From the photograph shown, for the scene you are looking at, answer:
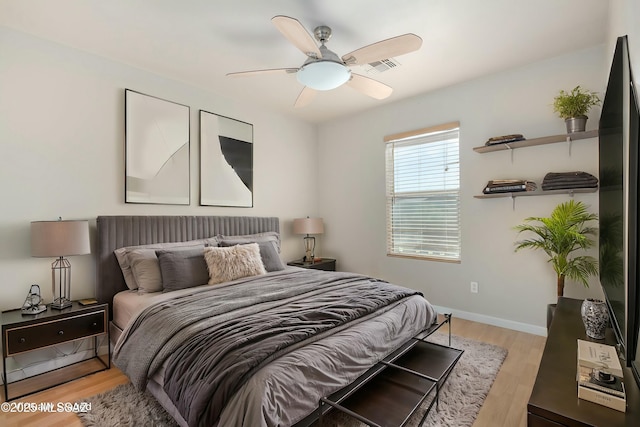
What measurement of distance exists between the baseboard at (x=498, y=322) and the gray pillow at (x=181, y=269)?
275 centimetres

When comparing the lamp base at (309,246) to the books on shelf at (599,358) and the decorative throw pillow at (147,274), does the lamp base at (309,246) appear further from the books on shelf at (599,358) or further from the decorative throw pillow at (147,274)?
the books on shelf at (599,358)

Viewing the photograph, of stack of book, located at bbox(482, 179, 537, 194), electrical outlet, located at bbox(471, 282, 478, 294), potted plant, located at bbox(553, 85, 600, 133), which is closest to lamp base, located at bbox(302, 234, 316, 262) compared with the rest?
electrical outlet, located at bbox(471, 282, 478, 294)

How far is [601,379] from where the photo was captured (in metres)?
1.08

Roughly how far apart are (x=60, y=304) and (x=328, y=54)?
279 cm

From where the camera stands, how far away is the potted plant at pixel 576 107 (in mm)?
2631

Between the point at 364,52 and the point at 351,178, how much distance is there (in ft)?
8.19

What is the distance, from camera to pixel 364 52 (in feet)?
6.92

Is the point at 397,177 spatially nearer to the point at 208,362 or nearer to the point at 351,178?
the point at 351,178

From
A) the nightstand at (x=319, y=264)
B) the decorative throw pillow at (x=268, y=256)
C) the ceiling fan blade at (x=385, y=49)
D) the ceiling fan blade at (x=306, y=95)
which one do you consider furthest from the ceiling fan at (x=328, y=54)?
the nightstand at (x=319, y=264)

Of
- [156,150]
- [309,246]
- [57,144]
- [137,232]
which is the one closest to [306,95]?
[156,150]

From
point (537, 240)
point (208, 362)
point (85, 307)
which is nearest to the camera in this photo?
point (208, 362)

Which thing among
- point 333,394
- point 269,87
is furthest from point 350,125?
point 333,394

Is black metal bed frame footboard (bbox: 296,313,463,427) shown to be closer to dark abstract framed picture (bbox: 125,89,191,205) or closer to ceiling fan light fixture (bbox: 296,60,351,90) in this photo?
ceiling fan light fixture (bbox: 296,60,351,90)

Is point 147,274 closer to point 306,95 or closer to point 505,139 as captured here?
point 306,95
